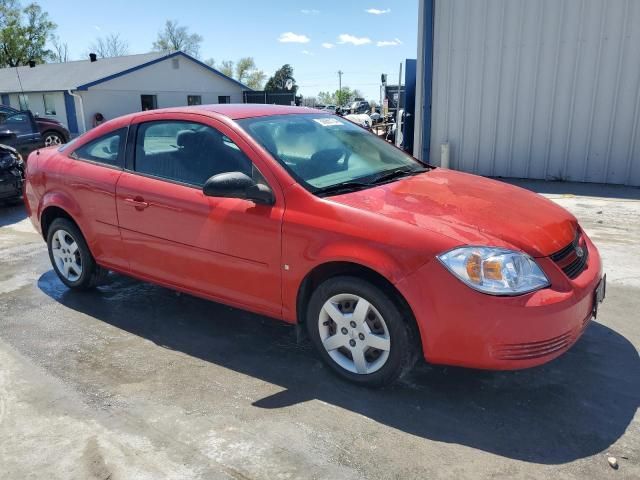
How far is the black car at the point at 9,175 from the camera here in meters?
8.21

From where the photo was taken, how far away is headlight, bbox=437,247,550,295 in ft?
8.80

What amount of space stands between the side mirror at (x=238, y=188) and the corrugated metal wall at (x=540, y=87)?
790 cm

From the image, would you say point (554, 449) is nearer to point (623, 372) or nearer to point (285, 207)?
point (623, 372)

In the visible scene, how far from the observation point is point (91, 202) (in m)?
4.29

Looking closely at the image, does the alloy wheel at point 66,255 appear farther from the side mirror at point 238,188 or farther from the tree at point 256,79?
the tree at point 256,79

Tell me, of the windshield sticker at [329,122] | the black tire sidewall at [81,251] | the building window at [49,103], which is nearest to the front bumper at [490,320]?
the windshield sticker at [329,122]

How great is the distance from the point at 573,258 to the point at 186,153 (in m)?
2.63

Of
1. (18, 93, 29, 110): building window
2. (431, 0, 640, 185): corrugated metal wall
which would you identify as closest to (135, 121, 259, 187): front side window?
(431, 0, 640, 185): corrugated metal wall

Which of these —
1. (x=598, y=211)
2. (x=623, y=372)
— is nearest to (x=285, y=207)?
(x=623, y=372)

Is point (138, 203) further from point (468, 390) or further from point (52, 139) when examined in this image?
point (52, 139)

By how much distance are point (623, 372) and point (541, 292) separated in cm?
106

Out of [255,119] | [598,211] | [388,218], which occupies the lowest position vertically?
[598,211]

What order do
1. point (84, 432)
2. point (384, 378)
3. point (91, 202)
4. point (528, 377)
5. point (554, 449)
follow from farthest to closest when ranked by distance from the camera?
point (91, 202), point (528, 377), point (384, 378), point (84, 432), point (554, 449)

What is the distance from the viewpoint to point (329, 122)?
4191mm
